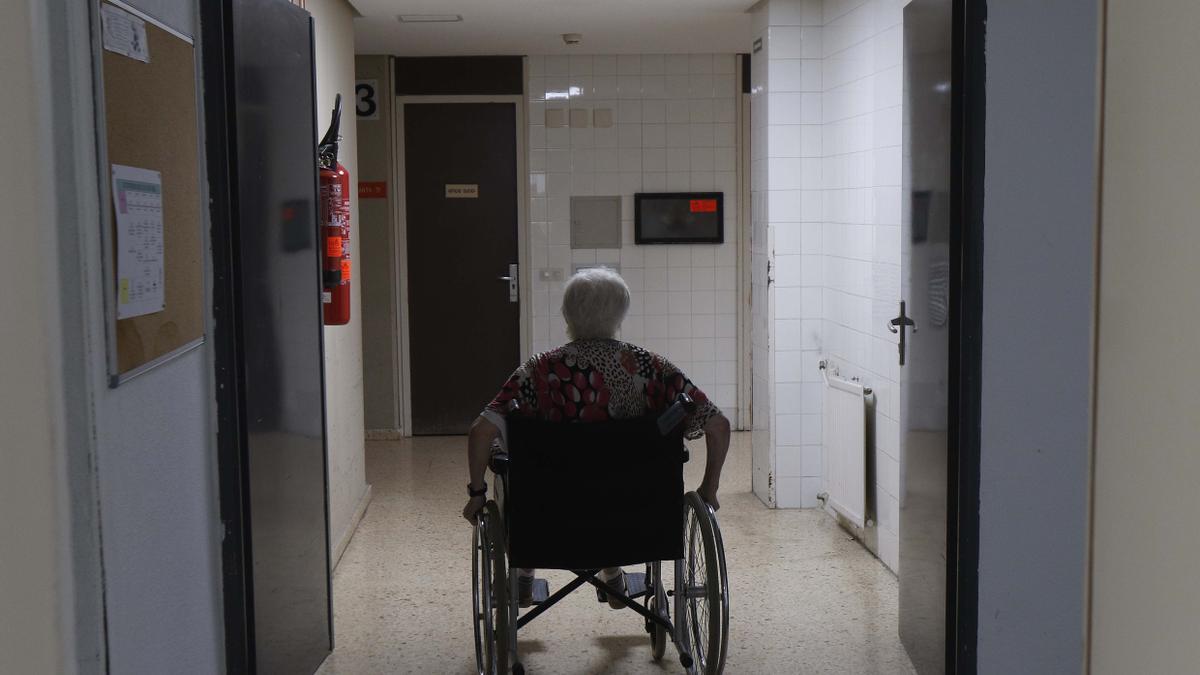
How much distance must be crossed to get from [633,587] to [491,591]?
0.45 metres

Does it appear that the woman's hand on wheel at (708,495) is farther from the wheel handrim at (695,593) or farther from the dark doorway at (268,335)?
the dark doorway at (268,335)

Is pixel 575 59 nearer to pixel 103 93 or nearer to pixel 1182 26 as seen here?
pixel 103 93

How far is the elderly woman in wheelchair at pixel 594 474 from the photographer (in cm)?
292

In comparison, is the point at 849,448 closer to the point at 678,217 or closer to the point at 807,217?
the point at 807,217

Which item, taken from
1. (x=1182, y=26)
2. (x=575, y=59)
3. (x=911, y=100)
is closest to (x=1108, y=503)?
(x=1182, y=26)

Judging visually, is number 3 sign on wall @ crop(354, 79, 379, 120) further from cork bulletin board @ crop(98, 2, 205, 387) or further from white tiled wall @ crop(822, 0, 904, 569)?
cork bulletin board @ crop(98, 2, 205, 387)

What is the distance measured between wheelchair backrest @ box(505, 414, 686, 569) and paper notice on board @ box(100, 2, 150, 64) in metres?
1.22

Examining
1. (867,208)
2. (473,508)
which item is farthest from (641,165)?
(473,508)

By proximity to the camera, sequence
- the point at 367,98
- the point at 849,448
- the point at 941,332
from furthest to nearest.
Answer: the point at 367,98
the point at 849,448
the point at 941,332

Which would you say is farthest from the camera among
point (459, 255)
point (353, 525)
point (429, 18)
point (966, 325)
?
point (459, 255)

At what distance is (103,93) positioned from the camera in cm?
196

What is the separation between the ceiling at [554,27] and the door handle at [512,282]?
1.33 meters

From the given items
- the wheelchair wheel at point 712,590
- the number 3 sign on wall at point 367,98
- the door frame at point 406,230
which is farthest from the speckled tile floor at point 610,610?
the number 3 sign on wall at point 367,98

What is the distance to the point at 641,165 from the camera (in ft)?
23.8
